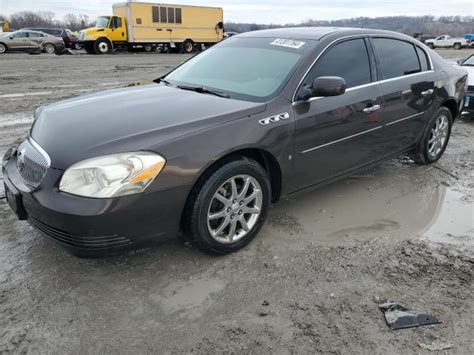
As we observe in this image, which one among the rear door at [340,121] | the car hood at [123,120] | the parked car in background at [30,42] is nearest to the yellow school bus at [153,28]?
the parked car in background at [30,42]

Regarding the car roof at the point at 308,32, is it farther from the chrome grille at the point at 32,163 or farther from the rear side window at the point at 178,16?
the rear side window at the point at 178,16

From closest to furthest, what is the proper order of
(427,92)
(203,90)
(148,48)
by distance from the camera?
(203,90)
(427,92)
(148,48)

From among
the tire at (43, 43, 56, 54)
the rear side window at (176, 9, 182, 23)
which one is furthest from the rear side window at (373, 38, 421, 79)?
the tire at (43, 43, 56, 54)

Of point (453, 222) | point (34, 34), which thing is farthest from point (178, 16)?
point (453, 222)

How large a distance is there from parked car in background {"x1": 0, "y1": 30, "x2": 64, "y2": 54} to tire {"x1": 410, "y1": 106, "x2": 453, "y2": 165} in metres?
26.6

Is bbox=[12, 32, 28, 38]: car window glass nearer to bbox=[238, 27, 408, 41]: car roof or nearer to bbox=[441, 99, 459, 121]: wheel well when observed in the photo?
bbox=[238, 27, 408, 41]: car roof

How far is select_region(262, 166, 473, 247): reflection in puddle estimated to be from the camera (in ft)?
11.9

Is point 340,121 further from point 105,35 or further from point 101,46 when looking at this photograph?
point 105,35

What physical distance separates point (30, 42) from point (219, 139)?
92.1 ft

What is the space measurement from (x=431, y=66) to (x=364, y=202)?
1.98 meters

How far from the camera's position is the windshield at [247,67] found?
3514 mm

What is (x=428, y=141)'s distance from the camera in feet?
16.9

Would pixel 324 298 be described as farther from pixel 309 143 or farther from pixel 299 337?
pixel 309 143

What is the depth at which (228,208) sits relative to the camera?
3133 millimetres
